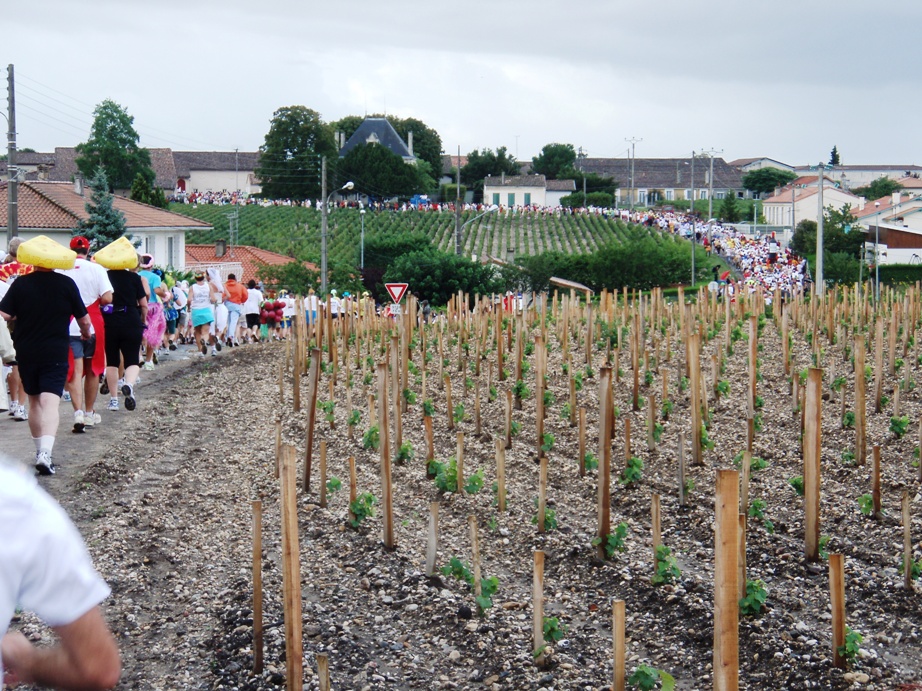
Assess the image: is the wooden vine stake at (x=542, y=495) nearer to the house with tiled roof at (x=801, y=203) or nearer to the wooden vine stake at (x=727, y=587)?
the wooden vine stake at (x=727, y=587)

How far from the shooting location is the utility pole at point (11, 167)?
94.6 ft

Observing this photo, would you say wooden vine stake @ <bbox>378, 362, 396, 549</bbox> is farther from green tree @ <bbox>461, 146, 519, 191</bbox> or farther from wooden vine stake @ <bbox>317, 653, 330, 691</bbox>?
green tree @ <bbox>461, 146, 519, 191</bbox>

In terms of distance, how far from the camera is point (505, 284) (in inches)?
1879

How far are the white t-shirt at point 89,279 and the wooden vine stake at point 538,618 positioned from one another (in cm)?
610

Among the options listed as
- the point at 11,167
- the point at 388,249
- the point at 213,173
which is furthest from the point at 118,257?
the point at 213,173

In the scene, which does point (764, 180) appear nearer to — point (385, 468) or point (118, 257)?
point (118, 257)

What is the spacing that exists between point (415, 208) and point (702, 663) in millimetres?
86837

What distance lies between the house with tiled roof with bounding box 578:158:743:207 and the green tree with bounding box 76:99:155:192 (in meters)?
55.6

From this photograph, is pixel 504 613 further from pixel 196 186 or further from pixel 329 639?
pixel 196 186

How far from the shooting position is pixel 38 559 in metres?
2.14

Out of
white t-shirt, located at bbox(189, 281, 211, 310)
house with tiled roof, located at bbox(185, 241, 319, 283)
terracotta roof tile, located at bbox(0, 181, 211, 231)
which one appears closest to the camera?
white t-shirt, located at bbox(189, 281, 211, 310)

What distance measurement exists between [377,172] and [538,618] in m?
95.0

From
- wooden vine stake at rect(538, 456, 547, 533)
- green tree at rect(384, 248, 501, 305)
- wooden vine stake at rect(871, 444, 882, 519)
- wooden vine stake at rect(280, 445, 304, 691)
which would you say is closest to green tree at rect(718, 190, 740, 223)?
green tree at rect(384, 248, 501, 305)

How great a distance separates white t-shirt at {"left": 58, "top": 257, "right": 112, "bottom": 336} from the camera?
1080cm
